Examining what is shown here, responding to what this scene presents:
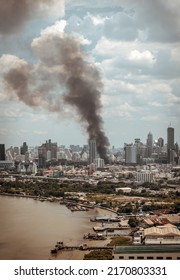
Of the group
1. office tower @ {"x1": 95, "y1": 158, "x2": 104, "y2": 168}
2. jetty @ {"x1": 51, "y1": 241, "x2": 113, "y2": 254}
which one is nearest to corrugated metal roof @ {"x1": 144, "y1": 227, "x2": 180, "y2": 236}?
jetty @ {"x1": 51, "y1": 241, "x2": 113, "y2": 254}

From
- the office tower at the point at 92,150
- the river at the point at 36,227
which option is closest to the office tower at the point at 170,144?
the office tower at the point at 92,150

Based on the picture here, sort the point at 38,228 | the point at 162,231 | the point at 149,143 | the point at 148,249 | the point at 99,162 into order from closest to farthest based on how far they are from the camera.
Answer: the point at 148,249 → the point at 162,231 → the point at 38,228 → the point at 149,143 → the point at 99,162

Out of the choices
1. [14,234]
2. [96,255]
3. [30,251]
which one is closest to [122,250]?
[96,255]

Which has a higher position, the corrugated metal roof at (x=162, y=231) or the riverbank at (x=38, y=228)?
the corrugated metal roof at (x=162, y=231)

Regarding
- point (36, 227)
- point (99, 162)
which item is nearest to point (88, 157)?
point (99, 162)

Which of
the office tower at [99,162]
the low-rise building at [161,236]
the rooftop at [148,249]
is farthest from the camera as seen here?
the office tower at [99,162]

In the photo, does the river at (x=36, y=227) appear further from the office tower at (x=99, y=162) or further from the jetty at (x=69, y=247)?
the office tower at (x=99, y=162)

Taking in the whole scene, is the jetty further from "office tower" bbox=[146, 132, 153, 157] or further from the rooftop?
"office tower" bbox=[146, 132, 153, 157]

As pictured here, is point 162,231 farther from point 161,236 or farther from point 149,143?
point 149,143
